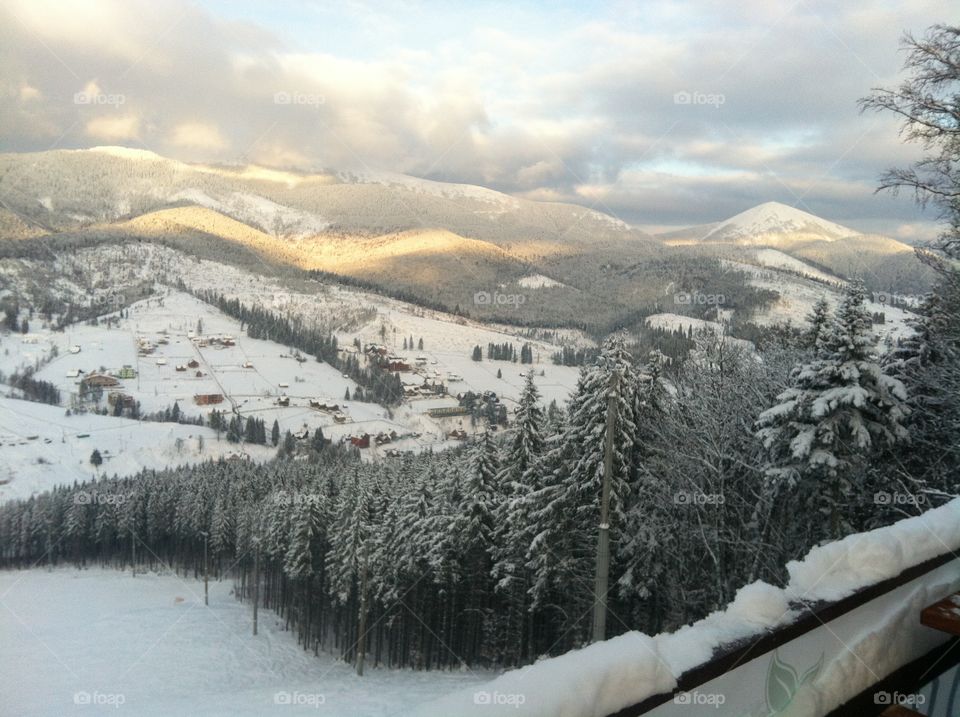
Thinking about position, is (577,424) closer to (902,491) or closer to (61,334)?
(902,491)

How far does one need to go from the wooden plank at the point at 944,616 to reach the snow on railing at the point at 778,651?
0.08m

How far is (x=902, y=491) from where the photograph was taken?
35.7 feet

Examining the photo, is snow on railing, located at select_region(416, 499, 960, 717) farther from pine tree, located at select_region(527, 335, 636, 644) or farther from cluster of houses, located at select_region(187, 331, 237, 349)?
cluster of houses, located at select_region(187, 331, 237, 349)

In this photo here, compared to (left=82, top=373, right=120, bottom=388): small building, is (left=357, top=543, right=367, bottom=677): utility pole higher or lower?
lower

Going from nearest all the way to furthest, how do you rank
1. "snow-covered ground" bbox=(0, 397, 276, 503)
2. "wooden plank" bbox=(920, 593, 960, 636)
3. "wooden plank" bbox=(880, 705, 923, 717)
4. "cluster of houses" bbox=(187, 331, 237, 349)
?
1. "wooden plank" bbox=(880, 705, 923, 717)
2. "wooden plank" bbox=(920, 593, 960, 636)
3. "snow-covered ground" bbox=(0, 397, 276, 503)
4. "cluster of houses" bbox=(187, 331, 237, 349)

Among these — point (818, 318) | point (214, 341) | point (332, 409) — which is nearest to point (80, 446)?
point (332, 409)

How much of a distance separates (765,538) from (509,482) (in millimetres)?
8573

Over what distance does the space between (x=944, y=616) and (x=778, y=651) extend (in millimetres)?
684

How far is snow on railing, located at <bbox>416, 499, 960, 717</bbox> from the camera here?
1234mm

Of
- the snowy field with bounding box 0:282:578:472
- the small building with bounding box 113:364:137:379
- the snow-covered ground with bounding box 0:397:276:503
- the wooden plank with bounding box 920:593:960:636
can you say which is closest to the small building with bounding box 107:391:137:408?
the snowy field with bounding box 0:282:578:472

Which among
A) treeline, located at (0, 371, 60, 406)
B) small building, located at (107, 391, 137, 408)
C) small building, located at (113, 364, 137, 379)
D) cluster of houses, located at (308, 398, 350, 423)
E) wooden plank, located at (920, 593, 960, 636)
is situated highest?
wooden plank, located at (920, 593, 960, 636)

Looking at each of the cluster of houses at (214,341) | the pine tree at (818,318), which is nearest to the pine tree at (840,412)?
the pine tree at (818,318)

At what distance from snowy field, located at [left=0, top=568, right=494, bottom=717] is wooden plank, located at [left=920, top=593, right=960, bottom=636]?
1535cm

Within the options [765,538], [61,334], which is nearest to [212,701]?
[765,538]
